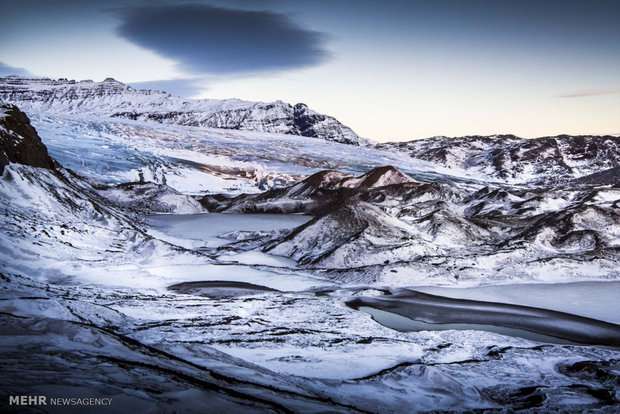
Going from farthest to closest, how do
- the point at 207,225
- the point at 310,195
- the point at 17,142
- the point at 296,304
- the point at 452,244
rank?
the point at 310,195 → the point at 207,225 → the point at 452,244 → the point at 17,142 → the point at 296,304

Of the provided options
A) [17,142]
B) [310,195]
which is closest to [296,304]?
[17,142]

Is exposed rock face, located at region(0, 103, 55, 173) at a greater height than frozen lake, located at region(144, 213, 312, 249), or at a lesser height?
greater

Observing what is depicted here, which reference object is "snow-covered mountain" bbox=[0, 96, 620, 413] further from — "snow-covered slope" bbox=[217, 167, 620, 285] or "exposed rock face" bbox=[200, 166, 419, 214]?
"exposed rock face" bbox=[200, 166, 419, 214]

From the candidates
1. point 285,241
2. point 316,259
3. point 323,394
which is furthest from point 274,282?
point 323,394

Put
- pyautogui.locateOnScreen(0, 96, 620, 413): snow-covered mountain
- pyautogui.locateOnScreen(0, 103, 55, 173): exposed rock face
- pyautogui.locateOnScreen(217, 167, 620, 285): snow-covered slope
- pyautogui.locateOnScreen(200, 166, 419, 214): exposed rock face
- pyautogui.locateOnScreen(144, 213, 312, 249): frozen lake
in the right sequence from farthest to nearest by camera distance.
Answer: pyautogui.locateOnScreen(200, 166, 419, 214): exposed rock face
pyautogui.locateOnScreen(144, 213, 312, 249): frozen lake
pyautogui.locateOnScreen(0, 103, 55, 173): exposed rock face
pyautogui.locateOnScreen(217, 167, 620, 285): snow-covered slope
pyautogui.locateOnScreen(0, 96, 620, 413): snow-covered mountain

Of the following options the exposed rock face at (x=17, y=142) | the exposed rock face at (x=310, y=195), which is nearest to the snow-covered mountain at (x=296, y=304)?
the exposed rock face at (x=17, y=142)

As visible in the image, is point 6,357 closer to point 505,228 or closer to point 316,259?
point 316,259

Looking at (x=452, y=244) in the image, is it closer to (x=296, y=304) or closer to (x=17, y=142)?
(x=296, y=304)

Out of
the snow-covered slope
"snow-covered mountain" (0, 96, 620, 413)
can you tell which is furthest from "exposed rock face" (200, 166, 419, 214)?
the snow-covered slope

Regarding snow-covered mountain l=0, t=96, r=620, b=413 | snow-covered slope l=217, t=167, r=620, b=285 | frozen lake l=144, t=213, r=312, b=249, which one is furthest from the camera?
frozen lake l=144, t=213, r=312, b=249
